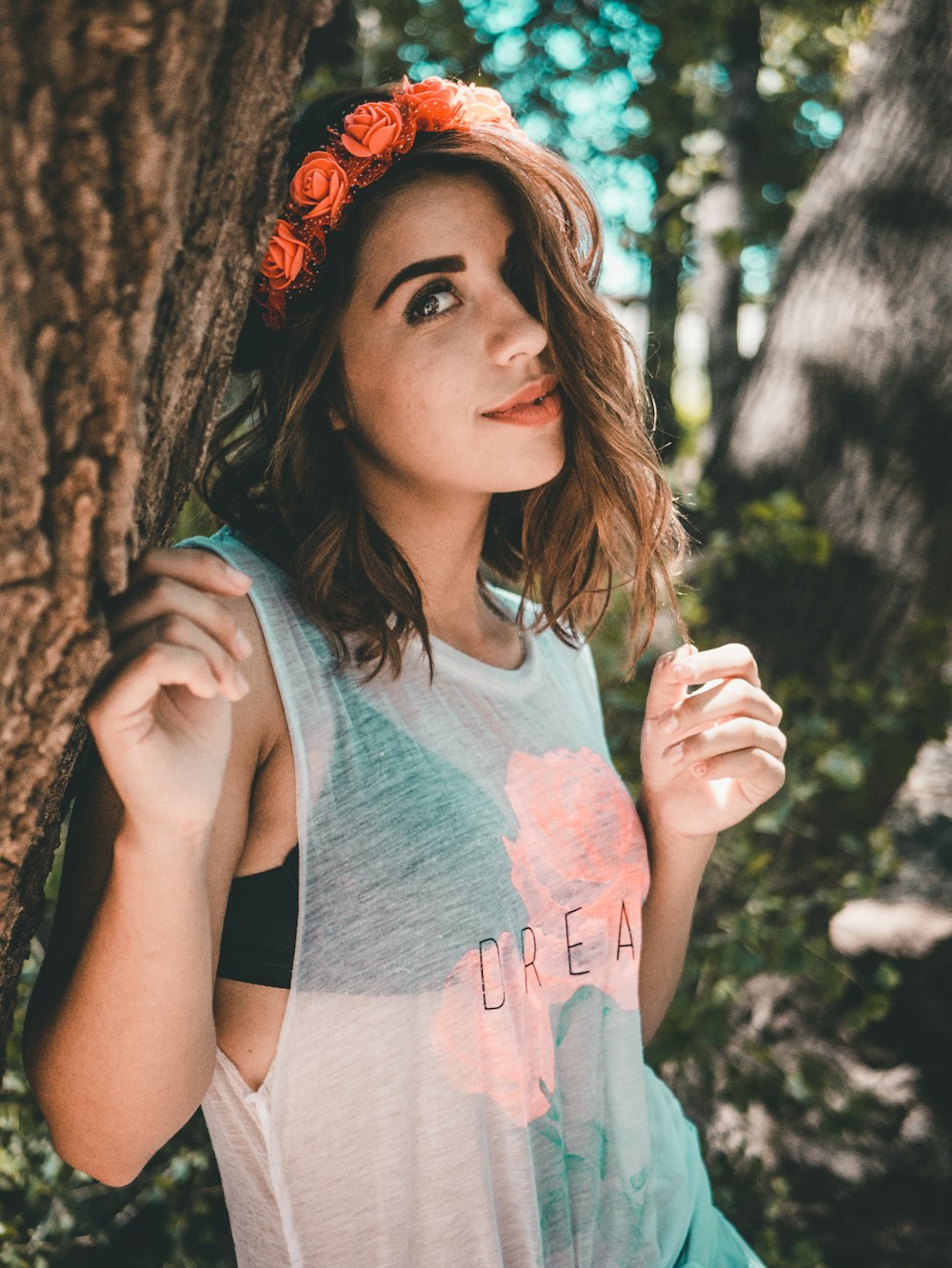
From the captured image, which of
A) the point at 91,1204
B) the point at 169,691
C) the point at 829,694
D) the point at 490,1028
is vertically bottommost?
the point at 91,1204

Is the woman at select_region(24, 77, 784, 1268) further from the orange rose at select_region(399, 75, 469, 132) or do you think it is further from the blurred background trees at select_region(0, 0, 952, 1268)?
the blurred background trees at select_region(0, 0, 952, 1268)

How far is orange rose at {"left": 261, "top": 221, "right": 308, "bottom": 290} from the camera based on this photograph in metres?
1.67

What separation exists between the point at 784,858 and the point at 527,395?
201 cm

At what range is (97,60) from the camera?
75 centimetres

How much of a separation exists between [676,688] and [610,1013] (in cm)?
56

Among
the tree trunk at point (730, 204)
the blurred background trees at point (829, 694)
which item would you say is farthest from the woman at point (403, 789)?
the tree trunk at point (730, 204)

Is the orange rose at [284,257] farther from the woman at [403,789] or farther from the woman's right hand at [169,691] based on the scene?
the woman's right hand at [169,691]

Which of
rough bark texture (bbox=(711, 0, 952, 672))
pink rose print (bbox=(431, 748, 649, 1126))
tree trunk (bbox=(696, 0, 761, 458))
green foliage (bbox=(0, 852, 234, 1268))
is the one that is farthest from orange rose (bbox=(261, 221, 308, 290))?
tree trunk (bbox=(696, 0, 761, 458))

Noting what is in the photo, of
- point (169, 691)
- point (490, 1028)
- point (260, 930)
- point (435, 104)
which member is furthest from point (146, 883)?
point (435, 104)

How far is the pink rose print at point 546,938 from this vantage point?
1.46m

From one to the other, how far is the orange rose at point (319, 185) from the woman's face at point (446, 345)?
85 millimetres

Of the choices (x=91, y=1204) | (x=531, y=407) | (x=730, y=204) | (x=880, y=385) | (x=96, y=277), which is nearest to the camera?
(x=96, y=277)

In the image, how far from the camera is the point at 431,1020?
1.43 meters

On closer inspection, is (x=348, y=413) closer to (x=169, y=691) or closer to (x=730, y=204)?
(x=169, y=691)
